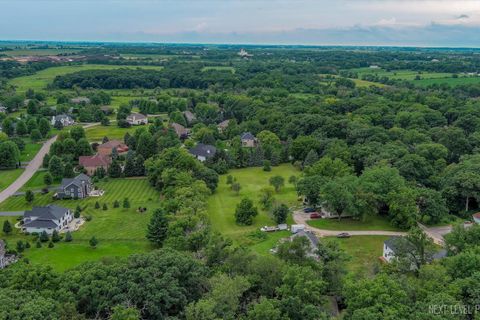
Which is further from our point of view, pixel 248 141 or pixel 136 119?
pixel 136 119

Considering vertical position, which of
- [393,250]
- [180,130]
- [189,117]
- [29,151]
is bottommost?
[29,151]

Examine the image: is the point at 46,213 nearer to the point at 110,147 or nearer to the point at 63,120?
the point at 110,147

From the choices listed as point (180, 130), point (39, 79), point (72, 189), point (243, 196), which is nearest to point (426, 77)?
point (180, 130)

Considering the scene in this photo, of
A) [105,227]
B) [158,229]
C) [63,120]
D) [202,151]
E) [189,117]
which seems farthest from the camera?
[189,117]

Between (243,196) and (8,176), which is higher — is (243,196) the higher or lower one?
the lower one

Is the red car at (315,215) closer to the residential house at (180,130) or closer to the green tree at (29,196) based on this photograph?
the green tree at (29,196)

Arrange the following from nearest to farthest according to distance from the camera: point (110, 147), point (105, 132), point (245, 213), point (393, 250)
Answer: point (393, 250), point (245, 213), point (110, 147), point (105, 132)

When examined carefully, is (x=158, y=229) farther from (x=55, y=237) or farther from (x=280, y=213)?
(x=280, y=213)
